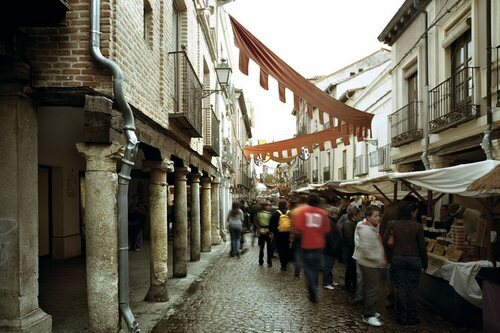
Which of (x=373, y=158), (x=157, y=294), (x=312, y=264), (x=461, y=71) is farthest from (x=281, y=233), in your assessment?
(x=373, y=158)

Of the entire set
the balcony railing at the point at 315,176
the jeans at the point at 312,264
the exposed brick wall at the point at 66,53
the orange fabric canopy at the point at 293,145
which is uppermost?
the exposed brick wall at the point at 66,53

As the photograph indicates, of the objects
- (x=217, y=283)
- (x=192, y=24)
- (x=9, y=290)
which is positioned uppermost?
(x=192, y=24)

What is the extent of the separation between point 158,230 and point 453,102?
8.17 meters

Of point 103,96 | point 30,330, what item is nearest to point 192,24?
point 103,96

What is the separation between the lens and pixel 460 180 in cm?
661

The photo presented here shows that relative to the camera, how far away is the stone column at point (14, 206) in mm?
5148

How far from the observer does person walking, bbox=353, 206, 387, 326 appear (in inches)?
259

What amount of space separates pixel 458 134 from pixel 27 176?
9.89 metres

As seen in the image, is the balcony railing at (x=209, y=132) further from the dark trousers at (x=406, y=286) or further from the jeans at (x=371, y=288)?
the dark trousers at (x=406, y=286)

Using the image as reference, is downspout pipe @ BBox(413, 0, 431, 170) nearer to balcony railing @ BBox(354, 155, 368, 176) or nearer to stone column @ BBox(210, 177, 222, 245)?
stone column @ BBox(210, 177, 222, 245)

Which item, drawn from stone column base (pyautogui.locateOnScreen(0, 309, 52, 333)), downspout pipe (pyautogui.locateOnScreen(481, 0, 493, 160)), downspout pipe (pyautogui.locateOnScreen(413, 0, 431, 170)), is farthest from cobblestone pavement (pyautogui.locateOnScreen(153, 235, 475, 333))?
downspout pipe (pyautogui.locateOnScreen(413, 0, 431, 170))

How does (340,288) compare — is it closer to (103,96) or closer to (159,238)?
(159,238)

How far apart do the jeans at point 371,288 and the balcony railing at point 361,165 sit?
17334mm

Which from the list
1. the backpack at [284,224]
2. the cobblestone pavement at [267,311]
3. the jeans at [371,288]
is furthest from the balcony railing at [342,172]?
the jeans at [371,288]
